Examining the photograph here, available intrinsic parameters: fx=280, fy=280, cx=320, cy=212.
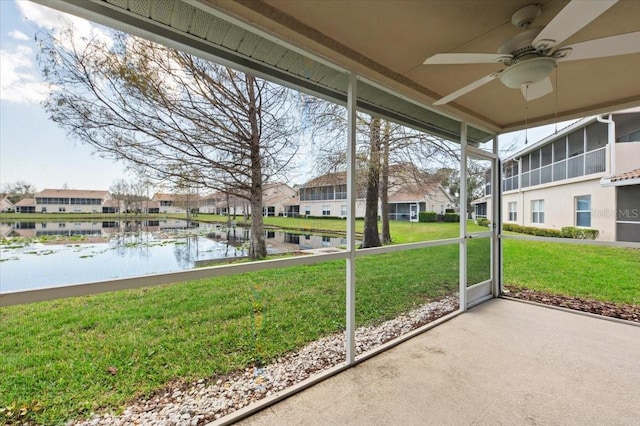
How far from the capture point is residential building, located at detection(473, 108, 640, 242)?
139 inches

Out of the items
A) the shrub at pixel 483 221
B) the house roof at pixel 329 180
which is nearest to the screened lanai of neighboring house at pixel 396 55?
the house roof at pixel 329 180

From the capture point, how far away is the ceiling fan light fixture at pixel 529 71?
1.80 m

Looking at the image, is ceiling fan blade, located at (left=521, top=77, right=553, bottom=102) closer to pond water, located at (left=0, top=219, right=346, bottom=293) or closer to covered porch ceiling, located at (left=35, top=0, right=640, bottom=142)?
covered porch ceiling, located at (left=35, top=0, right=640, bottom=142)

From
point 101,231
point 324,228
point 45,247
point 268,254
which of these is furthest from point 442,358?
point 45,247

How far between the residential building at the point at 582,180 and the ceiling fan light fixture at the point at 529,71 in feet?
7.81

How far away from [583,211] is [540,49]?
10.8 feet

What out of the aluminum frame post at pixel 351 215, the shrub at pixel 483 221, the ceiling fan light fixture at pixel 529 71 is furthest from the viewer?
the shrub at pixel 483 221

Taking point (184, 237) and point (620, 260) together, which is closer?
point (184, 237)

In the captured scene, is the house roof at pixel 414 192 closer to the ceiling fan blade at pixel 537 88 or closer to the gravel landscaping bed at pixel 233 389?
the ceiling fan blade at pixel 537 88

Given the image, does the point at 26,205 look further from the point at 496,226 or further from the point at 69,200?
the point at 496,226

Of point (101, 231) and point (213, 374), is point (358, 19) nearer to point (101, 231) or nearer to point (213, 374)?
point (101, 231)

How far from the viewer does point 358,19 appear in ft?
6.01

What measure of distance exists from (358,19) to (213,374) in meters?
2.64

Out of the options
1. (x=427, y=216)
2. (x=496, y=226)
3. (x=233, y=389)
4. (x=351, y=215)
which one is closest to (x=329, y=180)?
(x=351, y=215)
